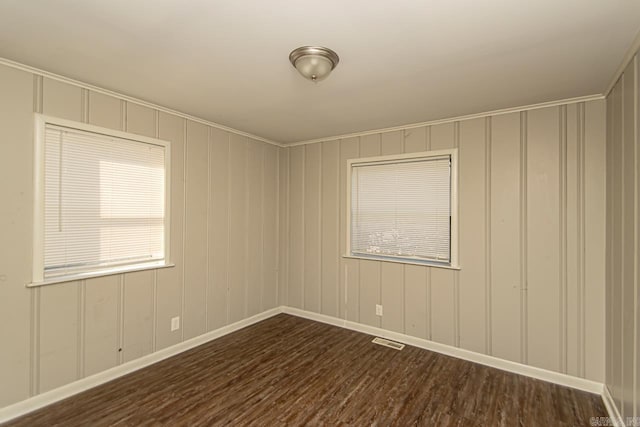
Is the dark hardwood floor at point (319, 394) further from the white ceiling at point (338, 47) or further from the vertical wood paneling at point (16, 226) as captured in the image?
the white ceiling at point (338, 47)

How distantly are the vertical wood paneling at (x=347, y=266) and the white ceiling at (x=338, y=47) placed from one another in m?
1.05

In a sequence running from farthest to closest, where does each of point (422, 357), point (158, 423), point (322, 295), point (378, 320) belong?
point (322, 295) < point (378, 320) < point (422, 357) < point (158, 423)

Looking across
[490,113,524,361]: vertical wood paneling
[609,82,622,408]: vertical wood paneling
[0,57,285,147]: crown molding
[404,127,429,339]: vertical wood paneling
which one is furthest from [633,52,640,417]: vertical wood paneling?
[0,57,285,147]: crown molding

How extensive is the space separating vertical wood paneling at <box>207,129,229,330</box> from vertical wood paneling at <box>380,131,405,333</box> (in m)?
1.88

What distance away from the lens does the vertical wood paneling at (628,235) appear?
1886mm

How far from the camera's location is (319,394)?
254cm

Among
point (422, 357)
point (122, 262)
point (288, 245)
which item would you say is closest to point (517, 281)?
point (422, 357)

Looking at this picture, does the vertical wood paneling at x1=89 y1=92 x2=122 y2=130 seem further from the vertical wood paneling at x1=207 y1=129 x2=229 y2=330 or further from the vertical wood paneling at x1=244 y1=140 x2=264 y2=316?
the vertical wood paneling at x1=244 y1=140 x2=264 y2=316

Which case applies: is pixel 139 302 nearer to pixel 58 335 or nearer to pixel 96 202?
pixel 58 335

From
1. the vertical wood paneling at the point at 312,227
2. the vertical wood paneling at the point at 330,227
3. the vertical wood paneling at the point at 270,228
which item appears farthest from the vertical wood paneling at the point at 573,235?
the vertical wood paneling at the point at 270,228

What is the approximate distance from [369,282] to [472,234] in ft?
4.30

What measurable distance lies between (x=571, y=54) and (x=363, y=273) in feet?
9.18

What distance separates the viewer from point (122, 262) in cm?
285

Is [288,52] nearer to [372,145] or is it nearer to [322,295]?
[372,145]
